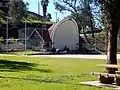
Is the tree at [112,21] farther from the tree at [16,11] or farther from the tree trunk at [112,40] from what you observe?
the tree at [16,11]

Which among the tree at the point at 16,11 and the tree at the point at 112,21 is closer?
the tree at the point at 112,21

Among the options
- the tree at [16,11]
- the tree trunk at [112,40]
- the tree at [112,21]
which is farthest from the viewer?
the tree at [16,11]

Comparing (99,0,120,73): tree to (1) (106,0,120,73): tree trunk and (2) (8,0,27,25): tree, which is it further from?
(2) (8,0,27,25): tree

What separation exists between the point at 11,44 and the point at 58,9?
18.1 meters

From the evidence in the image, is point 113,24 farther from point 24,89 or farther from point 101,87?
point 24,89

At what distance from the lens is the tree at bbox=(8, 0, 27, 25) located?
100 meters

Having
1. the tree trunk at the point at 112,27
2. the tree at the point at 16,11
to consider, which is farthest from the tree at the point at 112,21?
the tree at the point at 16,11

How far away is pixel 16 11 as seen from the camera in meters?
104

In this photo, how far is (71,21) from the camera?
8662 cm

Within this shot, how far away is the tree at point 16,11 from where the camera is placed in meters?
100

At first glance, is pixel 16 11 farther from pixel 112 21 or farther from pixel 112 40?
pixel 112 21

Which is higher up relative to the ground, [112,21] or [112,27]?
[112,21]

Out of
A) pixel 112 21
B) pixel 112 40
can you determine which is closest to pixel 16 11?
pixel 112 40

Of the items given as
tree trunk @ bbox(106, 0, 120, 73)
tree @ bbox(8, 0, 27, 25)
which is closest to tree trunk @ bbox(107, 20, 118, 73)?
tree trunk @ bbox(106, 0, 120, 73)
